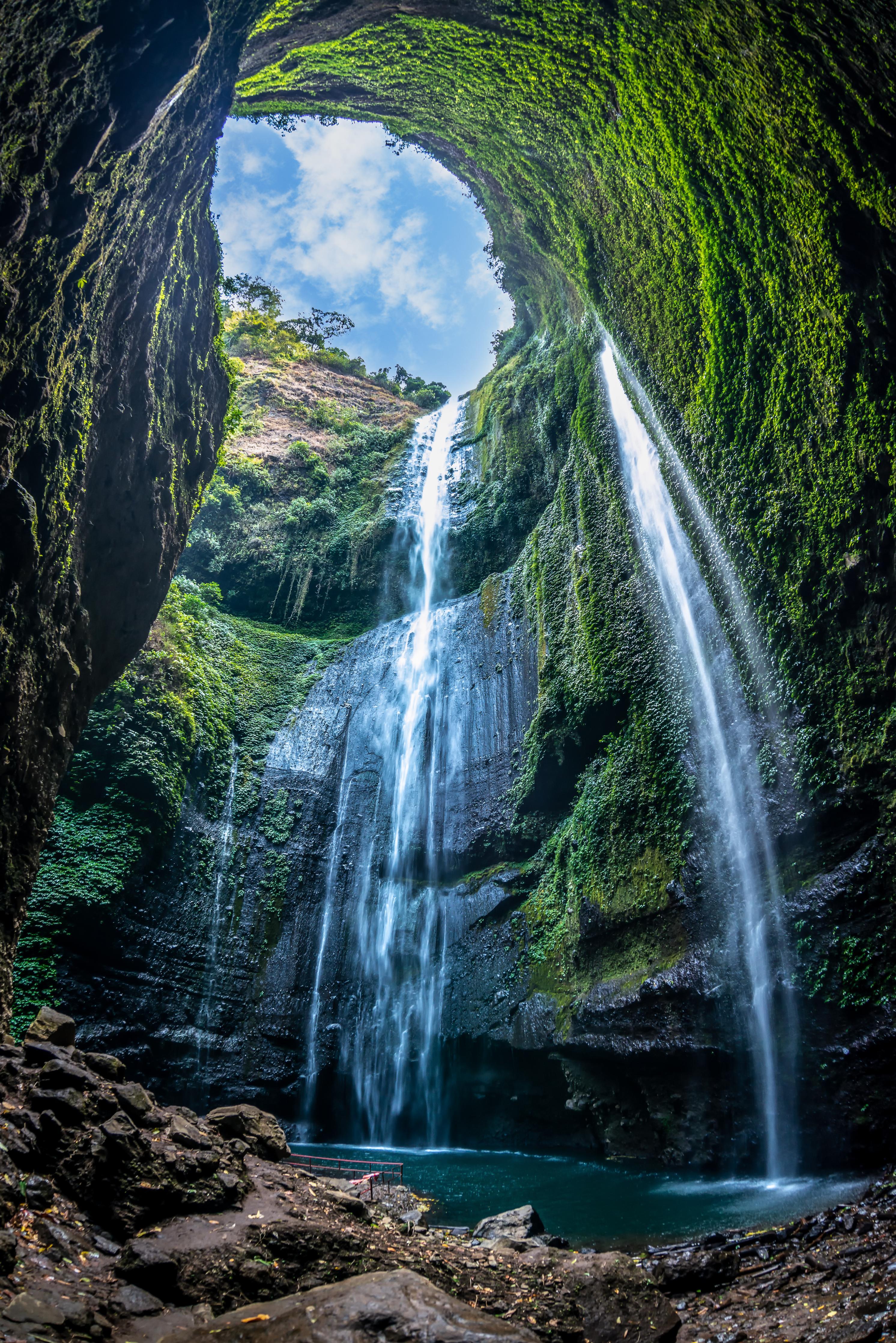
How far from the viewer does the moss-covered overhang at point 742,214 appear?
280 inches

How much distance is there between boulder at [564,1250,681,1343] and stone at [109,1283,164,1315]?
250 cm

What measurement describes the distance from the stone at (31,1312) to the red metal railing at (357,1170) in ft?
18.7

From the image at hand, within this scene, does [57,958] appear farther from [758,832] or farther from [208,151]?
[208,151]

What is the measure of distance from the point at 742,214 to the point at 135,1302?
38.6 feet

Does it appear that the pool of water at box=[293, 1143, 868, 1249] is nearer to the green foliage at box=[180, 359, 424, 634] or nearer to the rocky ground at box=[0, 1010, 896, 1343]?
the rocky ground at box=[0, 1010, 896, 1343]

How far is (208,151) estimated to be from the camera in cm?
887

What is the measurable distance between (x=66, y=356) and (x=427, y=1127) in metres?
13.9

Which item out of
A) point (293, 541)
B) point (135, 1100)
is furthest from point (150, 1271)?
point (293, 541)

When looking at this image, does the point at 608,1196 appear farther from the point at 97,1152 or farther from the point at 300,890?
the point at 300,890

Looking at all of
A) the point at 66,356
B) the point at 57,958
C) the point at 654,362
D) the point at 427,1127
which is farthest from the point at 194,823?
the point at 654,362

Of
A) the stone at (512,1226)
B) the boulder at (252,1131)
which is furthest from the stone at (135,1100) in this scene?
the stone at (512,1226)

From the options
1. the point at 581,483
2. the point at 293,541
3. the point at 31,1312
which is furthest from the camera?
the point at 293,541

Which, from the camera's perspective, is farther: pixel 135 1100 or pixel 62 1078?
pixel 135 1100

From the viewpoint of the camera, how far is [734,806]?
32.9 ft
